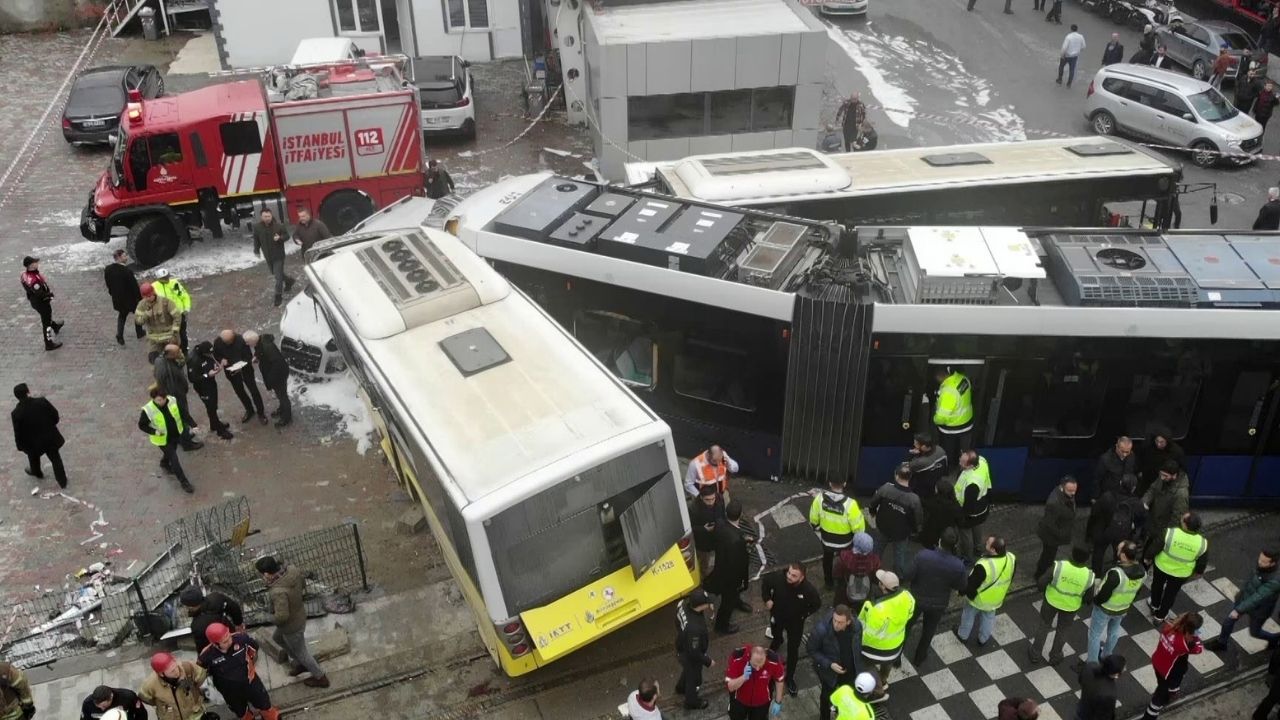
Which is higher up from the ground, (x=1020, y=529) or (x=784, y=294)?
(x=784, y=294)

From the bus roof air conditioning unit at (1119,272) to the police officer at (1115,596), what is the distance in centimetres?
282

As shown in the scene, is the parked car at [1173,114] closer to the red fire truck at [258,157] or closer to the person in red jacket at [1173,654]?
the person in red jacket at [1173,654]

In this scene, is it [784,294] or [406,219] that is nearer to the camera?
[784,294]

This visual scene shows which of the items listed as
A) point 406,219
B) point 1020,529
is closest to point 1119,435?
point 1020,529

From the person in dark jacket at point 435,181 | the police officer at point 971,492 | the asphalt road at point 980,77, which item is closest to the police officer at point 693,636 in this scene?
the police officer at point 971,492

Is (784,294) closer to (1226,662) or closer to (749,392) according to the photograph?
(749,392)

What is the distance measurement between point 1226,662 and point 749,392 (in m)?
5.52

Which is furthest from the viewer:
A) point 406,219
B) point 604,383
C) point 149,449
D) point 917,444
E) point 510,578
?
point 406,219

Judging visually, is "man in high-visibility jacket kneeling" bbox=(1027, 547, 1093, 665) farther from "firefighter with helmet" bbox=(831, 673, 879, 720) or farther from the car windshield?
the car windshield

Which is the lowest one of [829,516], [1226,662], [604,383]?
[1226,662]

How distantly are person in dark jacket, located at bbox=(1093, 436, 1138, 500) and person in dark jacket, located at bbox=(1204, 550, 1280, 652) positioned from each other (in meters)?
1.47

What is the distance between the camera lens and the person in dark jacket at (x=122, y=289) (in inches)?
602

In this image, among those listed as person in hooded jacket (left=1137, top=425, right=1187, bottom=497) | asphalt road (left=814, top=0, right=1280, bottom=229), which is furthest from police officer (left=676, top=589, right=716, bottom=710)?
asphalt road (left=814, top=0, right=1280, bottom=229)

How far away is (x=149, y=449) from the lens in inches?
540
